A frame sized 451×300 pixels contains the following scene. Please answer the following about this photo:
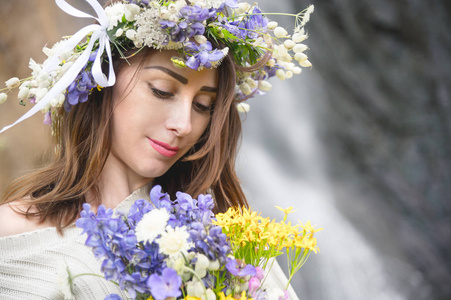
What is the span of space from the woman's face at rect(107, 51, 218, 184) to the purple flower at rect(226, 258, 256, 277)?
0.47 m

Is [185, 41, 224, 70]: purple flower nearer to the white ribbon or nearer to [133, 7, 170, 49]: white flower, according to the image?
[133, 7, 170, 49]: white flower

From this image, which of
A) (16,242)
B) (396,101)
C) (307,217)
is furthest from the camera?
(396,101)

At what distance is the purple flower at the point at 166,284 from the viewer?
23.4 inches

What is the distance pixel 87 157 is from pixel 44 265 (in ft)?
0.93

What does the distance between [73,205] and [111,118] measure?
228 mm

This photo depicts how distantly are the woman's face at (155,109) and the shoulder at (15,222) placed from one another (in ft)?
0.84

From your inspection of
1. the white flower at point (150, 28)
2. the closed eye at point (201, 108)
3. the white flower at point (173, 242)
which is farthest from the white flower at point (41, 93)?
the white flower at point (173, 242)

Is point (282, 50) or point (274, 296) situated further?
point (282, 50)

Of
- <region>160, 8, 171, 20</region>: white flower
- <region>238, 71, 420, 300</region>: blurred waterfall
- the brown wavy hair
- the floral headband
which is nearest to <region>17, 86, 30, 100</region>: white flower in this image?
the floral headband

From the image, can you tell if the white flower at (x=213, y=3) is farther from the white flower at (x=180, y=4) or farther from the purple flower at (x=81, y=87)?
the purple flower at (x=81, y=87)

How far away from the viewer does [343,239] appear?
8.57ft

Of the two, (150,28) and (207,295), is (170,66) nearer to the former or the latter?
(150,28)

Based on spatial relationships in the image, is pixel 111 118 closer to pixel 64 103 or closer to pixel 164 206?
pixel 64 103

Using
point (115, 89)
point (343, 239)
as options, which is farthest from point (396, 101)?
point (115, 89)
